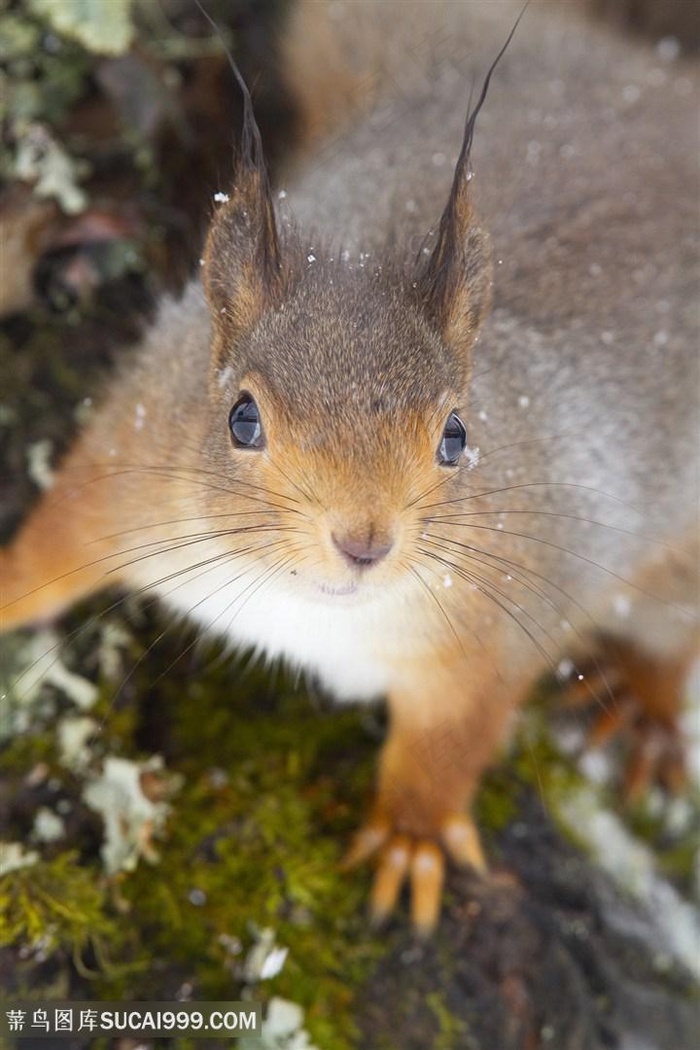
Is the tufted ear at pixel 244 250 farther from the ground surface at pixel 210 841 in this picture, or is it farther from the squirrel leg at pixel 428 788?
the squirrel leg at pixel 428 788

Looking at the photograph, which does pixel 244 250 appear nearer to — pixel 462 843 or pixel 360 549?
pixel 360 549

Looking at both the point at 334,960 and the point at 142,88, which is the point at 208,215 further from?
the point at 334,960

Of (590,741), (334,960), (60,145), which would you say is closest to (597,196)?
(60,145)

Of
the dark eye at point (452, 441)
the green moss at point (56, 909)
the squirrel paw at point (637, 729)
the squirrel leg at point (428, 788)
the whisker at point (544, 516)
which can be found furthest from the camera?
the squirrel paw at point (637, 729)

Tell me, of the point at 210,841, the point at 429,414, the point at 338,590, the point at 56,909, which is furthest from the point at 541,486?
the point at 56,909

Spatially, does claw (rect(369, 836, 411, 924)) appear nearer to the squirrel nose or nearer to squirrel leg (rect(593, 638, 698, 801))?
squirrel leg (rect(593, 638, 698, 801))

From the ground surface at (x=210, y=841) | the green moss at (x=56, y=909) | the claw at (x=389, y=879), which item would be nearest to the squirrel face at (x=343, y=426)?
the ground surface at (x=210, y=841)
